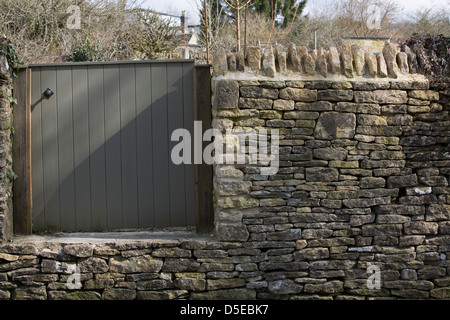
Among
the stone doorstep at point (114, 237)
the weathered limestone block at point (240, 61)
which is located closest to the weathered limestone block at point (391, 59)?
the weathered limestone block at point (240, 61)

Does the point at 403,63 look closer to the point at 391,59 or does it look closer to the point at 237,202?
the point at 391,59

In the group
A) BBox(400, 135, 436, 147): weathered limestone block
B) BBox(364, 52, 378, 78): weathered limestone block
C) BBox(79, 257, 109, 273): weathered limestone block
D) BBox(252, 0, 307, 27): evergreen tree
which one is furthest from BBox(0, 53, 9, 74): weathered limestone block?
BBox(252, 0, 307, 27): evergreen tree

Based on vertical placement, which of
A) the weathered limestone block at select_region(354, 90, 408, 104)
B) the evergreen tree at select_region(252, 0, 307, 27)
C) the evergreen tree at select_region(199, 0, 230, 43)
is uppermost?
the evergreen tree at select_region(252, 0, 307, 27)

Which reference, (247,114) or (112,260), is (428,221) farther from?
(112,260)

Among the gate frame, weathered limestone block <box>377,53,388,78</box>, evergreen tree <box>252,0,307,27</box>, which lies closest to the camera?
Answer: weathered limestone block <box>377,53,388,78</box>

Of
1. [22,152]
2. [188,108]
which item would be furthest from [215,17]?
[22,152]

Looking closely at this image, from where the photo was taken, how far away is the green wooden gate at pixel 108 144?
3.99m

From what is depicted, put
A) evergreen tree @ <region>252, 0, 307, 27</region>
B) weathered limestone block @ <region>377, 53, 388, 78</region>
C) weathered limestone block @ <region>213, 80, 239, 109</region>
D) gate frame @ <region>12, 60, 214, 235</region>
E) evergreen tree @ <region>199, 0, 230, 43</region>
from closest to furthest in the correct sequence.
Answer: weathered limestone block @ <region>213, 80, 239, 109</region> → weathered limestone block @ <region>377, 53, 388, 78</region> → gate frame @ <region>12, 60, 214, 235</region> → evergreen tree @ <region>199, 0, 230, 43</region> → evergreen tree @ <region>252, 0, 307, 27</region>

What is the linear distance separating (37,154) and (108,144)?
0.68 metres

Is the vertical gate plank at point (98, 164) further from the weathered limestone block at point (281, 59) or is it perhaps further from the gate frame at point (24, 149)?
the weathered limestone block at point (281, 59)

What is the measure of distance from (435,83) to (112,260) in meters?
3.24

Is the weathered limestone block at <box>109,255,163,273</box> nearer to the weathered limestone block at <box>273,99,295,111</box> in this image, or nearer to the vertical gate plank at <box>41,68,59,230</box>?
the vertical gate plank at <box>41,68,59,230</box>

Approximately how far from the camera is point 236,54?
11.9 ft

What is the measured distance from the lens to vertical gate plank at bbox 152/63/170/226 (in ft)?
13.1
